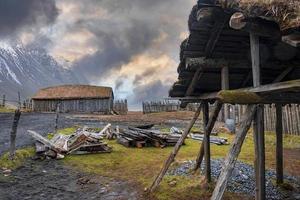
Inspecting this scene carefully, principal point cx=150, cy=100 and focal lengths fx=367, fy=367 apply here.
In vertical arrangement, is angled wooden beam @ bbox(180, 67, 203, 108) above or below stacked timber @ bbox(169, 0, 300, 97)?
below

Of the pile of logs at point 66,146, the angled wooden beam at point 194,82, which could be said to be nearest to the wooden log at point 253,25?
the angled wooden beam at point 194,82

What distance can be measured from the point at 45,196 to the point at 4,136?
13.1 metres

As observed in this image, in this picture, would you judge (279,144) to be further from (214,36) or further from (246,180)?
(214,36)

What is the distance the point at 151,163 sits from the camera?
1580 cm

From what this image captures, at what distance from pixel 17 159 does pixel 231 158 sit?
11.9m

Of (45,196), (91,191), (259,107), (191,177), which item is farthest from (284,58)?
(45,196)

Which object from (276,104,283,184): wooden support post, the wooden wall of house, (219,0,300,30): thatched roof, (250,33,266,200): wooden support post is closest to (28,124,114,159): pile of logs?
(276,104,283,184): wooden support post

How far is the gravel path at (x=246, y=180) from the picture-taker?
10780mm

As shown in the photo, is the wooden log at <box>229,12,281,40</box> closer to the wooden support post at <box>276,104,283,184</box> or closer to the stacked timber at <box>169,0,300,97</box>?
the stacked timber at <box>169,0,300,97</box>

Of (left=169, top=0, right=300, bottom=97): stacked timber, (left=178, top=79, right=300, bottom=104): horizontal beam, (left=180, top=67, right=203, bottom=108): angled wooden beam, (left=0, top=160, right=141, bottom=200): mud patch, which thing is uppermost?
(left=169, top=0, right=300, bottom=97): stacked timber

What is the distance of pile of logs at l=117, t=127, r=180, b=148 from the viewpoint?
2070 centimetres

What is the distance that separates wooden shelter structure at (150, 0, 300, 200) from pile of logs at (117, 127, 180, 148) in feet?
27.2

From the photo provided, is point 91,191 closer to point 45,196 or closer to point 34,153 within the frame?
point 45,196

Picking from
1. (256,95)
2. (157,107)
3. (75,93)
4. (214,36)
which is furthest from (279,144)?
(75,93)
